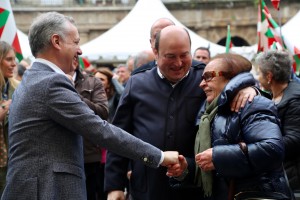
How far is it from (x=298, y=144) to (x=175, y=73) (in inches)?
59.8

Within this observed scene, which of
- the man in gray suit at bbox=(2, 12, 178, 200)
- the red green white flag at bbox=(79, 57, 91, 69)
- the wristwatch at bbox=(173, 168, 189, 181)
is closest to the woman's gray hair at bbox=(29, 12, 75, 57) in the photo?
the man in gray suit at bbox=(2, 12, 178, 200)

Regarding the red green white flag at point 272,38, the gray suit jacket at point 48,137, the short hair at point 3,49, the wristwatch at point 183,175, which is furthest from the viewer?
the red green white flag at point 272,38

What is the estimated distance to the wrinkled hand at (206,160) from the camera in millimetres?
3520

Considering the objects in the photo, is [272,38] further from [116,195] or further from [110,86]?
[116,195]

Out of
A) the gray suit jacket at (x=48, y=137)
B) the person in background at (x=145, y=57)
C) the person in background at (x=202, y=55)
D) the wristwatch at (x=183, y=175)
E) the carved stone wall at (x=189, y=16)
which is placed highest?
the gray suit jacket at (x=48, y=137)

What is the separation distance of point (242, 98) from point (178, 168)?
2.02ft

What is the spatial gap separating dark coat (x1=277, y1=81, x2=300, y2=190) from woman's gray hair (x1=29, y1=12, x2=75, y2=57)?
7.84 ft

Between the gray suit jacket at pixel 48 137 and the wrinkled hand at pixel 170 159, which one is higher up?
the gray suit jacket at pixel 48 137

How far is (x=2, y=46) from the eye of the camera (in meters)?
5.96

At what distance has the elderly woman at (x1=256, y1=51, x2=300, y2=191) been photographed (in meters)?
5.11

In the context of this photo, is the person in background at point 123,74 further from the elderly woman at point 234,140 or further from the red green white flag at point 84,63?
the elderly woman at point 234,140

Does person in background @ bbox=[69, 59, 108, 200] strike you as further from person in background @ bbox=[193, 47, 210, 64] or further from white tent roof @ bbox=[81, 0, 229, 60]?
white tent roof @ bbox=[81, 0, 229, 60]

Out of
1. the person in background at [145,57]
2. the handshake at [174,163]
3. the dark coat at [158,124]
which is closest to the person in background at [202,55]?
the person in background at [145,57]

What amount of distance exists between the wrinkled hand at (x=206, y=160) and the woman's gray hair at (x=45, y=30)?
42.3 inches
